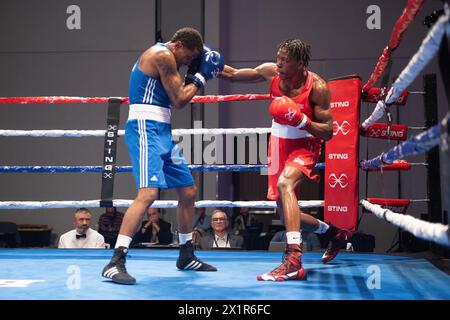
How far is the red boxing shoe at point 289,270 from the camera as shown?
2348 millimetres

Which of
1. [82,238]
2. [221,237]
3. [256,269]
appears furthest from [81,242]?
[256,269]

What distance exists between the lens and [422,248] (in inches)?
205

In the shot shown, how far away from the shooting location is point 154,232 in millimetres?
5355

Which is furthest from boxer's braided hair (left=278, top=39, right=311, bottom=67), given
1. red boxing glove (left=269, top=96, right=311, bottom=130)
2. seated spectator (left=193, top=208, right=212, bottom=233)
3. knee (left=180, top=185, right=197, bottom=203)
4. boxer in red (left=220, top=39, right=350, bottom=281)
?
seated spectator (left=193, top=208, right=212, bottom=233)

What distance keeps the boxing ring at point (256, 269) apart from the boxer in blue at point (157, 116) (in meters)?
0.22

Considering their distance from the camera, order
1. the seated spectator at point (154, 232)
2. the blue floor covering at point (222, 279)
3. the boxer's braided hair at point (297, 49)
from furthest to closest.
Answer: the seated spectator at point (154, 232) < the boxer's braided hair at point (297, 49) < the blue floor covering at point (222, 279)

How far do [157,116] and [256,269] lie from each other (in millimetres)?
877

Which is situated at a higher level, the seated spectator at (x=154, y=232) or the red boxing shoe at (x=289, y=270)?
the red boxing shoe at (x=289, y=270)

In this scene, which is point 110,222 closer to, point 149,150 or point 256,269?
point 256,269

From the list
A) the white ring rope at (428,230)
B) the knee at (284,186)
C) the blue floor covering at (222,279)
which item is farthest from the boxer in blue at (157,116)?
the white ring rope at (428,230)

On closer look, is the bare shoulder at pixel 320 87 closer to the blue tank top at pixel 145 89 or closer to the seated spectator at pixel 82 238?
the blue tank top at pixel 145 89
